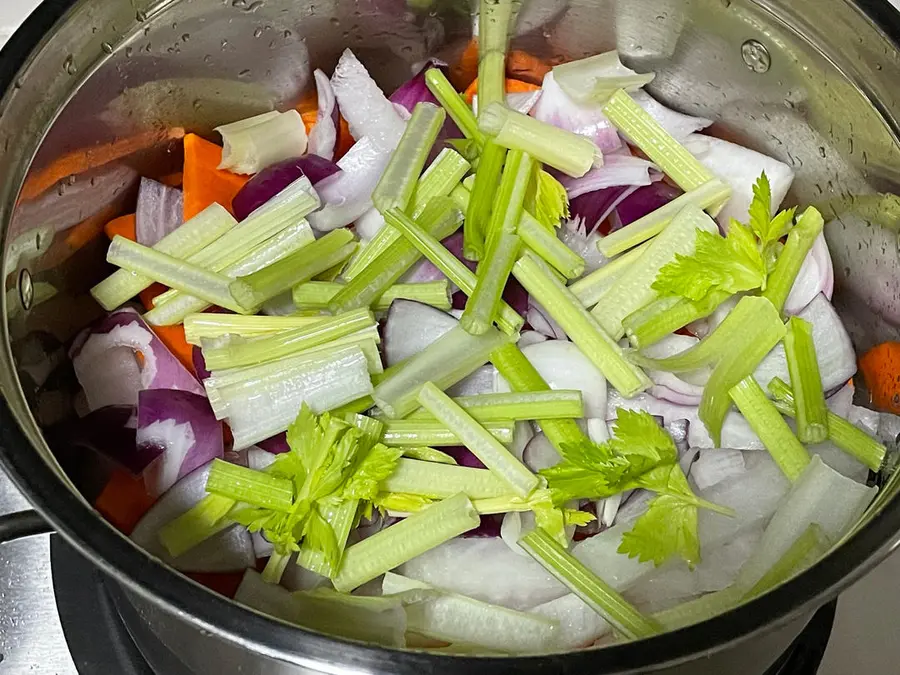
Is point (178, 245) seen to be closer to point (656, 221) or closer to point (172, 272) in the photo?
point (172, 272)

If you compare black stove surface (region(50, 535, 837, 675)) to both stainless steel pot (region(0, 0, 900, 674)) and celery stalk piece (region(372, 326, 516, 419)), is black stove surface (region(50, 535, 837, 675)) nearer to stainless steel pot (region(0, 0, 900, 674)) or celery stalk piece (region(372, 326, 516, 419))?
stainless steel pot (region(0, 0, 900, 674))

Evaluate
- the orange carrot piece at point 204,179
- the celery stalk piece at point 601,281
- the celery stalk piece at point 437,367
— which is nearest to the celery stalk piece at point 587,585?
the celery stalk piece at point 437,367

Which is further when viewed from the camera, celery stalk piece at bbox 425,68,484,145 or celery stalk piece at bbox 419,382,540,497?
celery stalk piece at bbox 425,68,484,145

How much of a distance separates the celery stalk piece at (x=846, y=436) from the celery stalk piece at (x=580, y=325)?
0.14 meters

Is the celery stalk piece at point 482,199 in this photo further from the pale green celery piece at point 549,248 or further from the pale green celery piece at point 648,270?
the pale green celery piece at point 648,270

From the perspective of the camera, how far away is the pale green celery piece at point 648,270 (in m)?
0.98

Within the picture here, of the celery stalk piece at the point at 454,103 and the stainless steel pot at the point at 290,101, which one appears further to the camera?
the celery stalk piece at the point at 454,103

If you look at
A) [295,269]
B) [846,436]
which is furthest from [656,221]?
[295,269]

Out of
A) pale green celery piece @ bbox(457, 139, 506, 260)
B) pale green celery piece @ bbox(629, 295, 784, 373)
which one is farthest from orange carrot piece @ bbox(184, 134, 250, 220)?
pale green celery piece @ bbox(629, 295, 784, 373)

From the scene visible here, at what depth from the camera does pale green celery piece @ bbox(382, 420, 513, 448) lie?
35.5 inches

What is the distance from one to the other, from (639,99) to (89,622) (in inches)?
33.6

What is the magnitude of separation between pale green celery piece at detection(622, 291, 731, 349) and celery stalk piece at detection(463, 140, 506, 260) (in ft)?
0.59

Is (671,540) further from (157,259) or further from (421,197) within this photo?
(157,259)

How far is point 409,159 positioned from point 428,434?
32 cm
